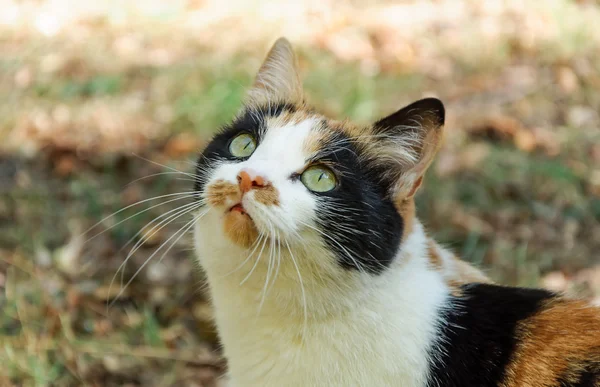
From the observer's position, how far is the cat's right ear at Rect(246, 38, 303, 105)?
236 centimetres

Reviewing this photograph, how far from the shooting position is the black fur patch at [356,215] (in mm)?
1856

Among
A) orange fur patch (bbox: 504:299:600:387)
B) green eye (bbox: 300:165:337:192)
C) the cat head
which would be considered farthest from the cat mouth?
orange fur patch (bbox: 504:299:600:387)

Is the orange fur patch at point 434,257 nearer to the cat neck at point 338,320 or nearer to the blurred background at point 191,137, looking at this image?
the cat neck at point 338,320

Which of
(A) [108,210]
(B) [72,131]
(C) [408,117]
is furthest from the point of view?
(B) [72,131]

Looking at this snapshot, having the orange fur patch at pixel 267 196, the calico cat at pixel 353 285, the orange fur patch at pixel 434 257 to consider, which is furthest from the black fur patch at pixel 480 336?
the orange fur patch at pixel 267 196

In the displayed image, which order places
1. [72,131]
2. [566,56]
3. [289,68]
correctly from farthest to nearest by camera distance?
[566,56], [72,131], [289,68]

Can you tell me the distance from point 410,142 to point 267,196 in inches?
21.3

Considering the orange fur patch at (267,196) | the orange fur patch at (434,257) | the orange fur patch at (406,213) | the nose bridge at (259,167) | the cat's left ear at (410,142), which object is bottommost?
the orange fur patch at (267,196)

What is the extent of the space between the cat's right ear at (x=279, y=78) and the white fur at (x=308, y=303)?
14.6 inches

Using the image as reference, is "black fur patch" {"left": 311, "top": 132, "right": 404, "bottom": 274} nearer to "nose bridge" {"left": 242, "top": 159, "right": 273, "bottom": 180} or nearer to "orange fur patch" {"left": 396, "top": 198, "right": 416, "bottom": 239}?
"orange fur patch" {"left": 396, "top": 198, "right": 416, "bottom": 239}

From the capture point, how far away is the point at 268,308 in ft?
6.46

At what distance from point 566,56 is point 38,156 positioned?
15.2ft

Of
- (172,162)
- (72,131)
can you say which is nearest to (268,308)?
(172,162)

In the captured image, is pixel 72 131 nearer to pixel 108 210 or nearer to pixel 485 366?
pixel 108 210
